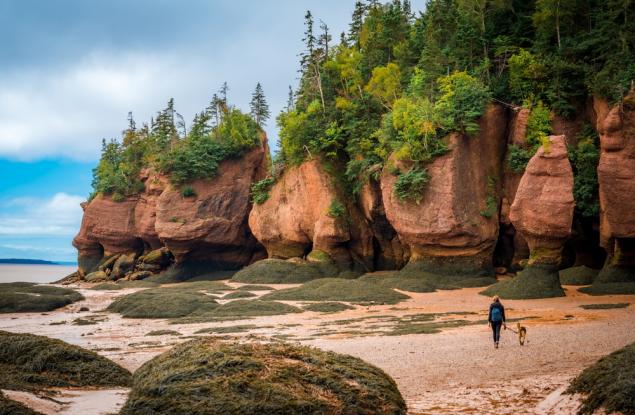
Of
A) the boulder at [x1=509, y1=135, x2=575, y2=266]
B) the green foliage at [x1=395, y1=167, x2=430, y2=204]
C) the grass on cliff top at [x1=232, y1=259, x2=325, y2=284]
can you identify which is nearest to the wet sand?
the boulder at [x1=509, y1=135, x2=575, y2=266]

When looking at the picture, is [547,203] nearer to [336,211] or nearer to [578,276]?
[578,276]

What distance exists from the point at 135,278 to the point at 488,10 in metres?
44.1

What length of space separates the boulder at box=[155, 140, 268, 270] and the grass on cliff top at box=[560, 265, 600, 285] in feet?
115

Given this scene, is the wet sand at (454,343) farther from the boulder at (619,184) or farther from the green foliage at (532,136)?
the green foliage at (532,136)

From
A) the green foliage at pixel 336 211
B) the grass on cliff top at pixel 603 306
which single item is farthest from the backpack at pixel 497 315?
the green foliage at pixel 336 211

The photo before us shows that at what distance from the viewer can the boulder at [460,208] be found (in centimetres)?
3756

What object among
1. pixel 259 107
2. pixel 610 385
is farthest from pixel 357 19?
pixel 610 385

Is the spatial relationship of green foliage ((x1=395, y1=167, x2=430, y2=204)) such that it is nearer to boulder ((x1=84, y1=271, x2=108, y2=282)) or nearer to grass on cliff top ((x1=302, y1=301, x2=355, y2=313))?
grass on cliff top ((x1=302, y1=301, x2=355, y2=313))

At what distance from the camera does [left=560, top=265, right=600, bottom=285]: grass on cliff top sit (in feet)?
106

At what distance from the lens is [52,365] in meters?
11.5

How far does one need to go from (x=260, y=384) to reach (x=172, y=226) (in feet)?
164

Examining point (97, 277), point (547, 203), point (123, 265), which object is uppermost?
point (547, 203)

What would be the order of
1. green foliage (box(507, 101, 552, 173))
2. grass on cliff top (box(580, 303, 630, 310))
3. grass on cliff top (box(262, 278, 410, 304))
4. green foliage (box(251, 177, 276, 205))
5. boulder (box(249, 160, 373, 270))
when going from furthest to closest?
green foliage (box(251, 177, 276, 205)) < boulder (box(249, 160, 373, 270)) < green foliage (box(507, 101, 552, 173)) < grass on cliff top (box(262, 278, 410, 304)) < grass on cliff top (box(580, 303, 630, 310))

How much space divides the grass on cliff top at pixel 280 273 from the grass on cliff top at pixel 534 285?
18395mm
